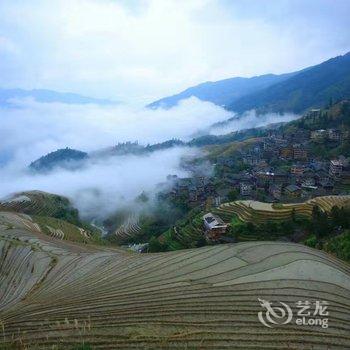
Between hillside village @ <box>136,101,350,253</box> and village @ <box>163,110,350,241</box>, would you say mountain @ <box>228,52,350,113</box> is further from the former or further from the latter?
village @ <box>163,110,350,241</box>

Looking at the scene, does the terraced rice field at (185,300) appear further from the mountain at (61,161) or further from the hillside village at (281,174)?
the mountain at (61,161)

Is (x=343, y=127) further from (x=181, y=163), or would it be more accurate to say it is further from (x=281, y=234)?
(x=281, y=234)

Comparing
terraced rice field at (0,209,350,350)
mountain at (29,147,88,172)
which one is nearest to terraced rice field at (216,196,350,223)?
terraced rice field at (0,209,350,350)

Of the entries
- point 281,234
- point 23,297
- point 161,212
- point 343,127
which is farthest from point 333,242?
point 343,127

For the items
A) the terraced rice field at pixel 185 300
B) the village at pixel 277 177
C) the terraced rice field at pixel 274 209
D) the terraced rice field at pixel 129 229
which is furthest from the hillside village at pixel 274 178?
the terraced rice field at pixel 185 300

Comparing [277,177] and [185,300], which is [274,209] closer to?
[277,177]

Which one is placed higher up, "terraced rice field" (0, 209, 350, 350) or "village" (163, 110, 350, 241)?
"terraced rice field" (0, 209, 350, 350)

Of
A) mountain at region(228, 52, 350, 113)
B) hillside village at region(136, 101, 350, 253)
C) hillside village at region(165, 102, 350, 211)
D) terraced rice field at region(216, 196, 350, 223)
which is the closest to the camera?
terraced rice field at region(216, 196, 350, 223)
